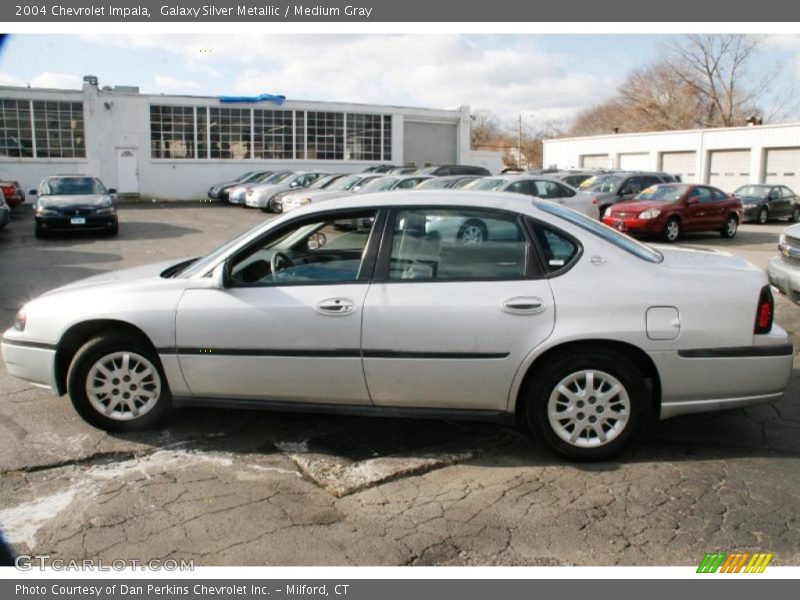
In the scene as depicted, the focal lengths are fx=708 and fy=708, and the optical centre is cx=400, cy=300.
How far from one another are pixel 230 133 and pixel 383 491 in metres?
33.7

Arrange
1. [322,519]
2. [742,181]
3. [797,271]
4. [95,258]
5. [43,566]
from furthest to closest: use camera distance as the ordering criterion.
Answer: [742,181] < [95,258] < [797,271] < [322,519] < [43,566]

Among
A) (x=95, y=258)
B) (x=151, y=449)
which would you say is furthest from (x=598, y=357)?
(x=95, y=258)

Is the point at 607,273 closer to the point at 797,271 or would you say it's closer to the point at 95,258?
the point at 797,271

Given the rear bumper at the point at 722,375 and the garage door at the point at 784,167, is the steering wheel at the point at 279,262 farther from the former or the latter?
the garage door at the point at 784,167

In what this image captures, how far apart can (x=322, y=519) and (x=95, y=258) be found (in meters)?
11.5

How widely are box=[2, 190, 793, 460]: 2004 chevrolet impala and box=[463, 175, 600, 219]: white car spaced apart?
11715 millimetres

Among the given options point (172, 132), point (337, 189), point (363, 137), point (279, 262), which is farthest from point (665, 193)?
point (172, 132)

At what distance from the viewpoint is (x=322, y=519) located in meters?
3.68

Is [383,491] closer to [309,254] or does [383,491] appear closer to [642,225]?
[309,254]

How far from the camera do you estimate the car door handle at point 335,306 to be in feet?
14.0

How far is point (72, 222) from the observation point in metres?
16.8

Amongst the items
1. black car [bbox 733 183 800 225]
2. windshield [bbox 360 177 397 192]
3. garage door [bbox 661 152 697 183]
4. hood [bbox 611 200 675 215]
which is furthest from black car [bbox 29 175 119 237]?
garage door [bbox 661 152 697 183]

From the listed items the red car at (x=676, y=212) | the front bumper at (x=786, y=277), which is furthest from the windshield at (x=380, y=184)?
the front bumper at (x=786, y=277)

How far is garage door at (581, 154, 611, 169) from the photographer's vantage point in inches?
1609
